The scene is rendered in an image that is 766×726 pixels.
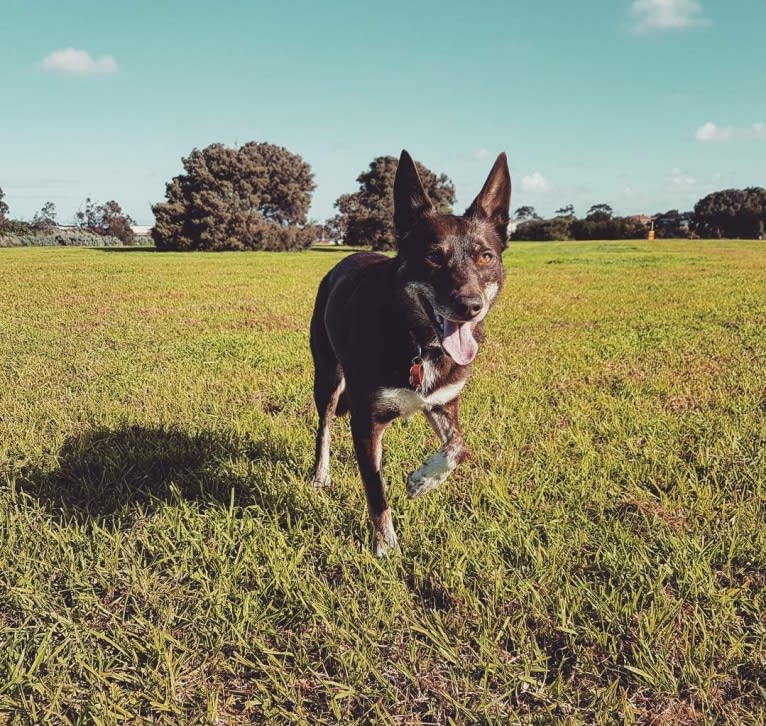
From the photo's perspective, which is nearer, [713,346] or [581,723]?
[581,723]

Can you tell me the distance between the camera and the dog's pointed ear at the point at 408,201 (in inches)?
141

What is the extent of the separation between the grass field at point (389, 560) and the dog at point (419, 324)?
413mm

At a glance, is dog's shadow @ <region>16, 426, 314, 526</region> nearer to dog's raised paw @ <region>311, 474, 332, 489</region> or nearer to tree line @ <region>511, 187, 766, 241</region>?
dog's raised paw @ <region>311, 474, 332, 489</region>

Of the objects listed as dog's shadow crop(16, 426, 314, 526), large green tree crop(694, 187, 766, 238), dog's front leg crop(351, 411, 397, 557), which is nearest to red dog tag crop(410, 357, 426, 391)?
dog's front leg crop(351, 411, 397, 557)

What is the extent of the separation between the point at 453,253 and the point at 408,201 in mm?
518

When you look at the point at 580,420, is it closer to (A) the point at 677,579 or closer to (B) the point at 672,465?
(B) the point at 672,465

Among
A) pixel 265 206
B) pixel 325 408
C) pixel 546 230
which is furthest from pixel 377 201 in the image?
pixel 325 408

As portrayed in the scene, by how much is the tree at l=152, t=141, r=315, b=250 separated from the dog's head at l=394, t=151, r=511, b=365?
186 ft

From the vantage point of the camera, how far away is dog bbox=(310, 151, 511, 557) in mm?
3158

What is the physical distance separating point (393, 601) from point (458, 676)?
48 cm

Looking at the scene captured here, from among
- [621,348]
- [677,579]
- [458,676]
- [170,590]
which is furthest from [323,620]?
[621,348]

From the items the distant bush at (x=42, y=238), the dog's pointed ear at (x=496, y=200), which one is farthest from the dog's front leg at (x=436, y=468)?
the distant bush at (x=42, y=238)

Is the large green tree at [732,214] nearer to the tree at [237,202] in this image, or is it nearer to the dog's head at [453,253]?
the tree at [237,202]

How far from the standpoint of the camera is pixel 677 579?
9.04 feet
